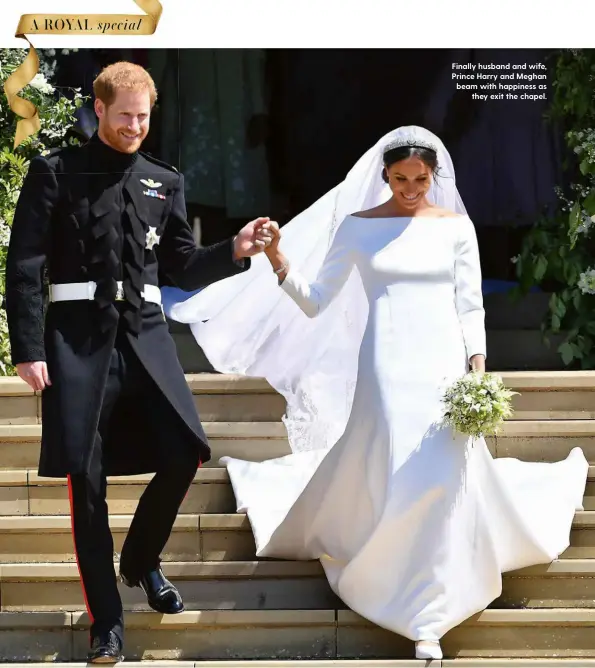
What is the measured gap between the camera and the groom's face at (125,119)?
458cm

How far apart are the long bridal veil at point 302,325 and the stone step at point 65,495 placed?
17.6 inches

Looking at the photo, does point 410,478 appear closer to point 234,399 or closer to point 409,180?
point 409,180

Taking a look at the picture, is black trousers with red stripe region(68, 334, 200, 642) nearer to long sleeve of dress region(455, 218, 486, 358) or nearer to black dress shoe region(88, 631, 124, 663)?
black dress shoe region(88, 631, 124, 663)

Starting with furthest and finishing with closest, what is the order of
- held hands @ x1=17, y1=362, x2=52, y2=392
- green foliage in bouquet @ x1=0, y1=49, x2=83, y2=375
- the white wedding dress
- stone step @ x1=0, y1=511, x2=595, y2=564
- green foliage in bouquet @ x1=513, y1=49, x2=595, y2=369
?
green foliage in bouquet @ x1=513, y1=49, x2=595, y2=369 < green foliage in bouquet @ x1=0, y1=49, x2=83, y2=375 < stone step @ x1=0, y1=511, x2=595, y2=564 < the white wedding dress < held hands @ x1=17, y1=362, x2=52, y2=392

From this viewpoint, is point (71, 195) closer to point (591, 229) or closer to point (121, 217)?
point (121, 217)

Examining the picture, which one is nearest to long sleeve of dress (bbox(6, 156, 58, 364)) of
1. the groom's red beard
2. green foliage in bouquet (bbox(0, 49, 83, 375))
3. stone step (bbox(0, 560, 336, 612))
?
the groom's red beard

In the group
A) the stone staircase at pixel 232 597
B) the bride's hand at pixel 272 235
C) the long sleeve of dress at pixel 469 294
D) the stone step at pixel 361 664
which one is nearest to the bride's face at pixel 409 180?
the long sleeve of dress at pixel 469 294

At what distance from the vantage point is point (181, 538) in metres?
5.49

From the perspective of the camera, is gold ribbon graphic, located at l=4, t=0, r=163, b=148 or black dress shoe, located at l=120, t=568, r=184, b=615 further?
gold ribbon graphic, located at l=4, t=0, r=163, b=148

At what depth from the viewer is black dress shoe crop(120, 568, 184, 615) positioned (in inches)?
190

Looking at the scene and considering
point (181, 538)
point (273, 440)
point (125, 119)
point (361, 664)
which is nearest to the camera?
point (125, 119)

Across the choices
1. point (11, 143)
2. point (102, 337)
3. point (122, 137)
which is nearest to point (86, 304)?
point (102, 337)

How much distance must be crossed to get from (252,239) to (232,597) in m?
1.40

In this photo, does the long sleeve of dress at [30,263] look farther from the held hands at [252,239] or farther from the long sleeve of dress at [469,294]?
the long sleeve of dress at [469,294]
